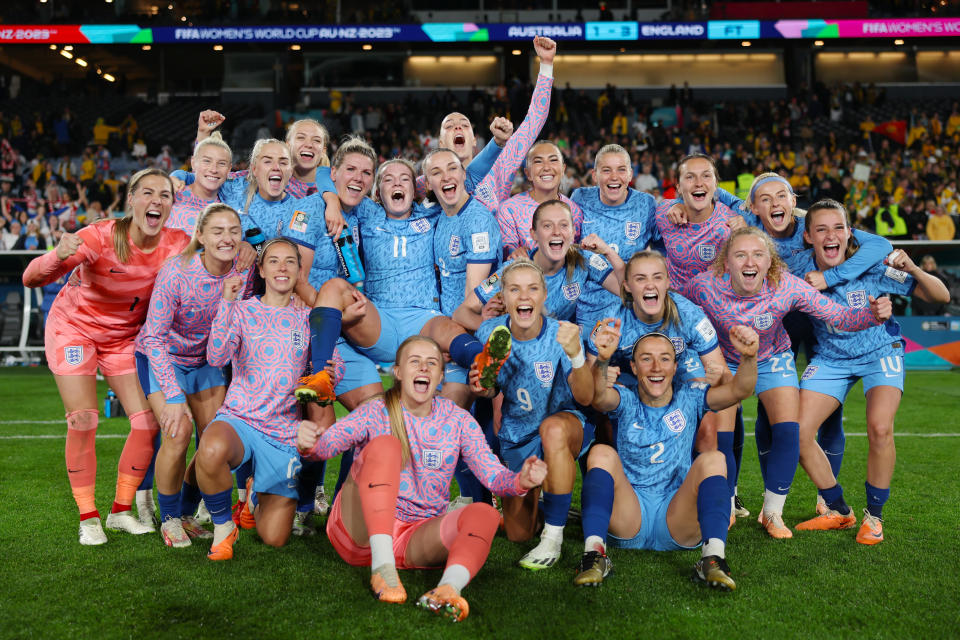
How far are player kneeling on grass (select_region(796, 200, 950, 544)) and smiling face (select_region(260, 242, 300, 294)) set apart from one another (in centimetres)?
284

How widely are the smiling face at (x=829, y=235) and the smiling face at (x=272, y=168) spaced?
9.77 feet

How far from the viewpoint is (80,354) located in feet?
14.2

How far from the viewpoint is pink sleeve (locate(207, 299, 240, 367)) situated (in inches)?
158

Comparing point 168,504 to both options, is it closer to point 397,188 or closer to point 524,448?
point 524,448

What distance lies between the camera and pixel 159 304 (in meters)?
4.10

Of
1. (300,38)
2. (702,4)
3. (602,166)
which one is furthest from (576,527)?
(702,4)

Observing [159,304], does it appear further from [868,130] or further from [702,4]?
[702,4]

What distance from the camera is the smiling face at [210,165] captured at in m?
A: 4.74

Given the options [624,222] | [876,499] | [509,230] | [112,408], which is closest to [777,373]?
[876,499]

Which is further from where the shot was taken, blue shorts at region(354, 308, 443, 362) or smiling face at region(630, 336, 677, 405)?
A: blue shorts at region(354, 308, 443, 362)

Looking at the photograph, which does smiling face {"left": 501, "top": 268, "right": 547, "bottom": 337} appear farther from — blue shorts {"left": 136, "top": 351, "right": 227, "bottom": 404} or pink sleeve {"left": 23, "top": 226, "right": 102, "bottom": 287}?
pink sleeve {"left": 23, "top": 226, "right": 102, "bottom": 287}

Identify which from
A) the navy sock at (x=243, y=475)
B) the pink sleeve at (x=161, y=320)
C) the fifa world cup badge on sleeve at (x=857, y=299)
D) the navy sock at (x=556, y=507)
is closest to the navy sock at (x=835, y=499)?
the fifa world cup badge on sleeve at (x=857, y=299)

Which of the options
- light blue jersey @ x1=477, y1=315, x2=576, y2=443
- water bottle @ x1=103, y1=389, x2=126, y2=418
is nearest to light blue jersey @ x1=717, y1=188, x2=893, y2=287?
light blue jersey @ x1=477, y1=315, x2=576, y2=443

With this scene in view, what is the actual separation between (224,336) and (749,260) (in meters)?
2.69
